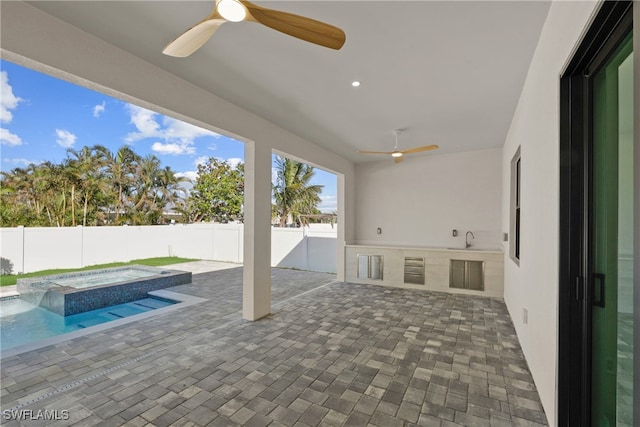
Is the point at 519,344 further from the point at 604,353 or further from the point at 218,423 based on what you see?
the point at 218,423

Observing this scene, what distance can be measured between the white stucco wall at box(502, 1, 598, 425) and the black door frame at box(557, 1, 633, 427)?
0.18 feet

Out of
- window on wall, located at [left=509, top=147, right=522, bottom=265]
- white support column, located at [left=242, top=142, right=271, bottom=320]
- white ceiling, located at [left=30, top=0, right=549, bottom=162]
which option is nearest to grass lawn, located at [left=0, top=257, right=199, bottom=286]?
white support column, located at [left=242, top=142, right=271, bottom=320]

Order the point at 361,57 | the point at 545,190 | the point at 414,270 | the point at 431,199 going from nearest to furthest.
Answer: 1. the point at 545,190
2. the point at 361,57
3. the point at 414,270
4. the point at 431,199

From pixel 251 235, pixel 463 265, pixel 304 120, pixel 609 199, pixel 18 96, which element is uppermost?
pixel 18 96

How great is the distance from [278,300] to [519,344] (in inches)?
134

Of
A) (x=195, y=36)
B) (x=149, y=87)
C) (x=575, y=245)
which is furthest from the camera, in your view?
(x=149, y=87)

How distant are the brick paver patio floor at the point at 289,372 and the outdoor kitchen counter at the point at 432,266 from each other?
102 centimetres

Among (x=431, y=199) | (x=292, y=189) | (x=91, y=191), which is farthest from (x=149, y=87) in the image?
(x=91, y=191)

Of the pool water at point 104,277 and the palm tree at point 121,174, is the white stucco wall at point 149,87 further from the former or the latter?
the palm tree at point 121,174

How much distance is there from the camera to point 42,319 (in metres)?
4.41

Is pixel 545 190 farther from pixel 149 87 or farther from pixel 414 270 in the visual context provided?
pixel 414 270

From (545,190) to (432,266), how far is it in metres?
3.76

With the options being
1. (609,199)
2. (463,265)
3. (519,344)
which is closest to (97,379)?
(609,199)

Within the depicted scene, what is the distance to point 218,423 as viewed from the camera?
1.88 meters
